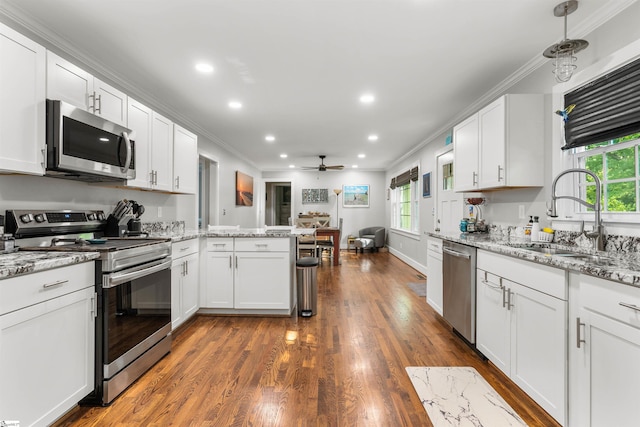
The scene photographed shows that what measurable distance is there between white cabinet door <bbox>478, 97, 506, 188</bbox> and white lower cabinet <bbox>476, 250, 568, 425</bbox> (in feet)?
2.64

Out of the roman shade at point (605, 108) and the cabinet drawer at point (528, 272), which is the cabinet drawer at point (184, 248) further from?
the roman shade at point (605, 108)

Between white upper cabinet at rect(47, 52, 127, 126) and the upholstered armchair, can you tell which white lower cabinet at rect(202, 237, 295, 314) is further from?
the upholstered armchair

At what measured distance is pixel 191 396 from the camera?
1.90 meters

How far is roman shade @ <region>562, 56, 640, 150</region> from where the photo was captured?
1.79 metres

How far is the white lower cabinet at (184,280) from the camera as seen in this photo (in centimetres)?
274

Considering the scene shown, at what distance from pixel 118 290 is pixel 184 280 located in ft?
3.51

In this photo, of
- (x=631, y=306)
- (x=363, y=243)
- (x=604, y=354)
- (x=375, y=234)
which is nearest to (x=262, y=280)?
(x=604, y=354)

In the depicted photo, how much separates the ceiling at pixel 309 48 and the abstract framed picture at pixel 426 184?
4.76 feet

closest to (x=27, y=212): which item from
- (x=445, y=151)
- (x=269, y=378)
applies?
(x=269, y=378)

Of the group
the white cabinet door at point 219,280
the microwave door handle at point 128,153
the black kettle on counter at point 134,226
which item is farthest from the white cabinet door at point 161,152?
the white cabinet door at point 219,280

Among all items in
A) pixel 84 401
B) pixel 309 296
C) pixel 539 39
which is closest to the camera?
pixel 84 401

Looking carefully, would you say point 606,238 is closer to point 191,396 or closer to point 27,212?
point 191,396

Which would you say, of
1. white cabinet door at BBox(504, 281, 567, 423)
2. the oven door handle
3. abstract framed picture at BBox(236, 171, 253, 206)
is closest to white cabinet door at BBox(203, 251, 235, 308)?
the oven door handle

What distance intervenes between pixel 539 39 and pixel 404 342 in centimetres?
270
